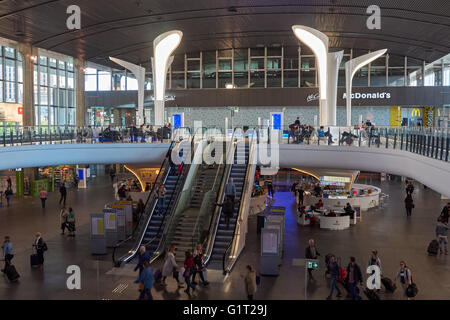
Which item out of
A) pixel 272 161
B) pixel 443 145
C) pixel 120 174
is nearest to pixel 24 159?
pixel 272 161

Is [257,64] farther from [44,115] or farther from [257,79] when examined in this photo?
[44,115]

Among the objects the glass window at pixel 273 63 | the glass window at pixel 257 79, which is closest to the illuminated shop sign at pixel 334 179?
the glass window at pixel 257 79

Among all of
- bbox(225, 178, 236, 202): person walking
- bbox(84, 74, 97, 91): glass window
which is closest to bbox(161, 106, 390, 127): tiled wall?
bbox(84, 74, 97, 91): glass window

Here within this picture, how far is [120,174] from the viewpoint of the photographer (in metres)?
42.0

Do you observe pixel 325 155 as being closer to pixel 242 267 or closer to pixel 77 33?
pixel 242 267

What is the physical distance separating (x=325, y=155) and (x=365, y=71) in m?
22.1

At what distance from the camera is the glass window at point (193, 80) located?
4147 cm

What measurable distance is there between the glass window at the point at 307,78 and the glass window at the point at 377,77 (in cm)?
470

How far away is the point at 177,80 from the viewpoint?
4197cm

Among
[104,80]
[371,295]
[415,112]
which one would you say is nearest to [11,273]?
[371,295]

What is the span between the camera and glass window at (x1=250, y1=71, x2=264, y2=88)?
40.3 meters

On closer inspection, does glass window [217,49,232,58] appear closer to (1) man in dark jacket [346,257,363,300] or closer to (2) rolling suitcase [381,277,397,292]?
(2) rolling suitcase [381,277,397,292]

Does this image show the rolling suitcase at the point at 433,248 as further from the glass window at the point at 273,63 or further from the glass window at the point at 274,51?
Result: the glass window at the point at 274,51

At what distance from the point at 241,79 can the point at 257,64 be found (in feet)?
5.92
